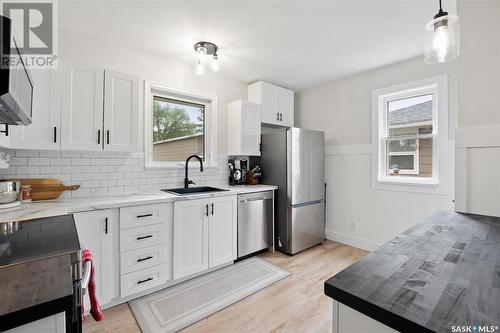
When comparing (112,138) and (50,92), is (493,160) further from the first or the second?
(50,92)

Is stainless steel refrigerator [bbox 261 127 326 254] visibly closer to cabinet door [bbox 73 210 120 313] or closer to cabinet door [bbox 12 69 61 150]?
cabinet door [bbox 73 210 120 313]

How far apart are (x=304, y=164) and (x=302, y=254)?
4.13ft

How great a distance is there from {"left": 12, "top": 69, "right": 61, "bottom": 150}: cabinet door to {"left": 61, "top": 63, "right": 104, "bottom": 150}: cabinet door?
41 millimetres

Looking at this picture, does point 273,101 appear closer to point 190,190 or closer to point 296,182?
point 296,182

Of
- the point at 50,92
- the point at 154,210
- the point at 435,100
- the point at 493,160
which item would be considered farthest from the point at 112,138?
the point at 435,100

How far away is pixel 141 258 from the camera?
6.59 ft

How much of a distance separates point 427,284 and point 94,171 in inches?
105

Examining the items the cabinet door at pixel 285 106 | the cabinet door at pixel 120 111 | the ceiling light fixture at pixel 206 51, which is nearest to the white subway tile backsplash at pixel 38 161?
the cabinet door at pixel 120 111

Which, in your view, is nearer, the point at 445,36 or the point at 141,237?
the point at 445,36

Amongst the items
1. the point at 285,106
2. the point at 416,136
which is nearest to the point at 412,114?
the point at 416,136

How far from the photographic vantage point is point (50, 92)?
183cm

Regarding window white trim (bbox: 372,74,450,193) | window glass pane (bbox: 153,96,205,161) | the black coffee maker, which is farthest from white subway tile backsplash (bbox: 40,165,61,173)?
window white trim (bbox: 372,74,450,193)

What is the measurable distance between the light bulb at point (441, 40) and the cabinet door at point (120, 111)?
7.82 ft

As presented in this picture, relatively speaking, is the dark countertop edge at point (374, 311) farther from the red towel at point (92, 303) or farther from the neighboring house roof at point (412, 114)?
the neighboring house roof at point (412, 114)
